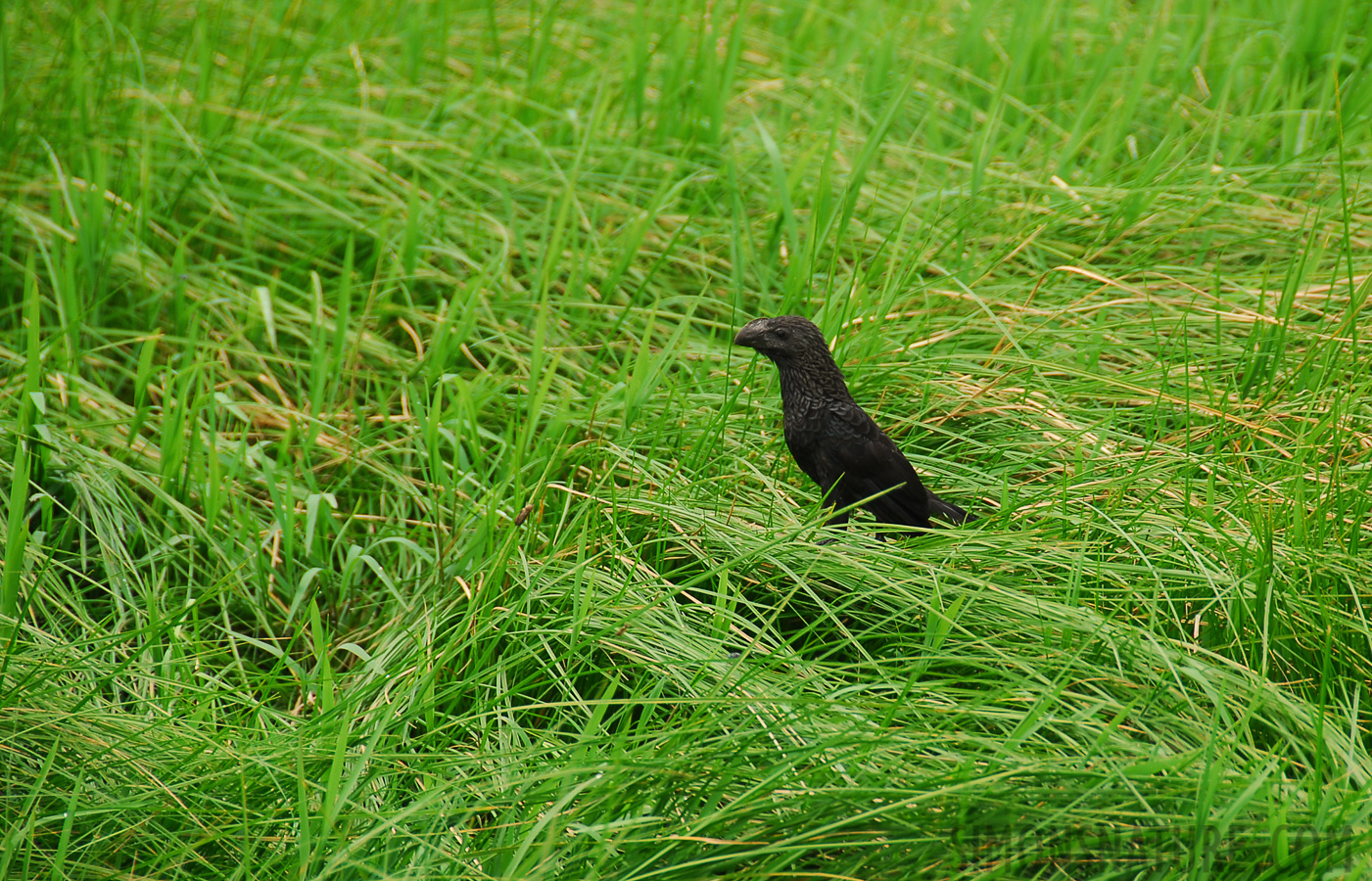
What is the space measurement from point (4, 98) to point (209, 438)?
2.00 meters

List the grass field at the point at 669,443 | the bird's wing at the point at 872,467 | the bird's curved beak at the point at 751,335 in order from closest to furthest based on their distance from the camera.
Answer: the grass field at the point at 669,443
the bird's wing at the point at 872,467
the bird's curved beak at the point at 751,335

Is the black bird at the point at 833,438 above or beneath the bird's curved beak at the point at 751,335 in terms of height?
beneath

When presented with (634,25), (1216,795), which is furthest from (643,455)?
(634,25)

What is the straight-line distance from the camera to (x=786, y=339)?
2.62 m

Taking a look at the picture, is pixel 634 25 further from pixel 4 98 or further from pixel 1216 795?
pixel 1216 795

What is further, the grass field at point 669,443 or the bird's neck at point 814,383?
the bird's neck at point 814,383

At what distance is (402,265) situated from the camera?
11.7ft

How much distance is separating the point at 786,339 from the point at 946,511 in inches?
21.8

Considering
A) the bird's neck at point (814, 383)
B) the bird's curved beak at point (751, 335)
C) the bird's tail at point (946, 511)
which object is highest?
the bird's curved beak at point (751, 335)

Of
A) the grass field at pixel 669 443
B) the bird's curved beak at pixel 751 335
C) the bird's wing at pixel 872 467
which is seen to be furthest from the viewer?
the bird's curved beak at pixel 751 335

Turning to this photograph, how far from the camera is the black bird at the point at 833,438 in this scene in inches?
99.7

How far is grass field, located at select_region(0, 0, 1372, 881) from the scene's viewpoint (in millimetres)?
1762

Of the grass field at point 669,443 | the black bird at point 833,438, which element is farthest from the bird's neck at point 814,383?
the grass field at point 669,443

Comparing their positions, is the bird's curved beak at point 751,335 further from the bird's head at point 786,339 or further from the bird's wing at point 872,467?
the bird's wing at point 872,467
